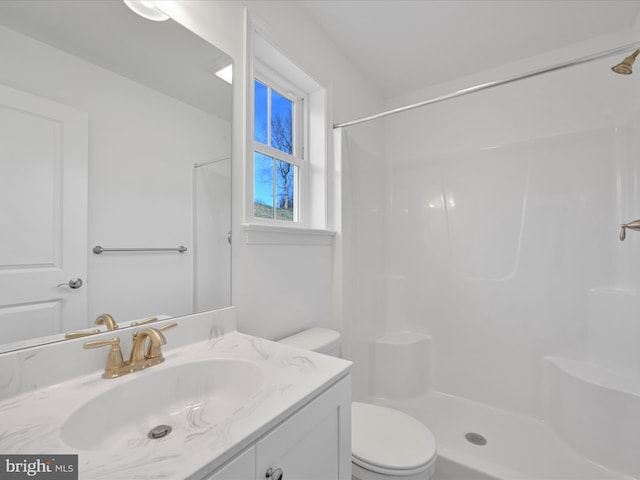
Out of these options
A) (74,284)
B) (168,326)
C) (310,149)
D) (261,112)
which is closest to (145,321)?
(168,326)

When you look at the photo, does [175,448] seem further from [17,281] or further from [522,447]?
[522,447]

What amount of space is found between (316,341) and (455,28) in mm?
1947

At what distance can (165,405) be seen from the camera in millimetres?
858

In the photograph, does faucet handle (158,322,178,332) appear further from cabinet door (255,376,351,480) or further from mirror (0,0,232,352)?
cabinet door (255,376,351,480)

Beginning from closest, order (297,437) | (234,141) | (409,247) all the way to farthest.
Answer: (297,437)
(234,141)
(409,247)

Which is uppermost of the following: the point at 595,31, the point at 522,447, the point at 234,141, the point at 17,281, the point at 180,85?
the point at 595,31

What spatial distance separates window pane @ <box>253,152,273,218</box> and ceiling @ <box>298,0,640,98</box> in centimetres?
86

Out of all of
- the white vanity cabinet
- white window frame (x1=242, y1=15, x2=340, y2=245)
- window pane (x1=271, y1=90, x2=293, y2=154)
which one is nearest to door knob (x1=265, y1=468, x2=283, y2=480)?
the white vanity cabinet

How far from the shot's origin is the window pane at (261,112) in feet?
5.34

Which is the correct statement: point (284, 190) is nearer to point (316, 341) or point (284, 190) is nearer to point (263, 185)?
point (263, 185)

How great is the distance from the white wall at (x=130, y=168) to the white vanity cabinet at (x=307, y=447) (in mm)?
592

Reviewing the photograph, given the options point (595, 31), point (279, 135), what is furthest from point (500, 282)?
point (279, 135)

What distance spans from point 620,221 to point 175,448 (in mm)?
2369

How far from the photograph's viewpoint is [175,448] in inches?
21.0
